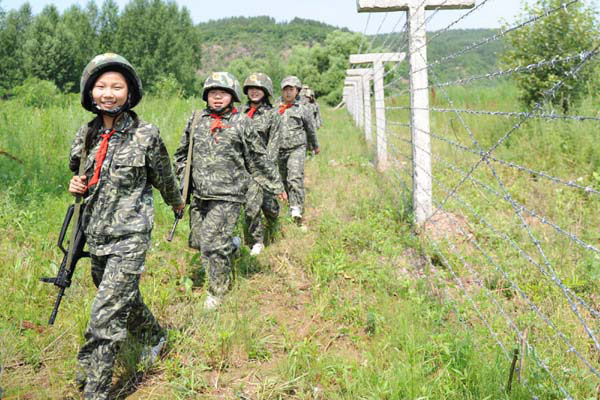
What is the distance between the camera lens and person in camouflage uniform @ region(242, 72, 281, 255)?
5.11 meters

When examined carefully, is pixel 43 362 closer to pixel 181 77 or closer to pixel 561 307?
pixel 561 307

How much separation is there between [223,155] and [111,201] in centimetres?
143

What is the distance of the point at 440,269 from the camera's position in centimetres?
407

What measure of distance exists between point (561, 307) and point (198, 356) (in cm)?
247

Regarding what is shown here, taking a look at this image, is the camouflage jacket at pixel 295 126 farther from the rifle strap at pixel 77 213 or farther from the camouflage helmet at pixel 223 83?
the rifle strap at pixel 77 213

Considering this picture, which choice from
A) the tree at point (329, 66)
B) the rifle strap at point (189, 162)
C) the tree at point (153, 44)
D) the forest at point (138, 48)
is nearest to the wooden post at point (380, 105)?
the rifle strap at point (189, 162)

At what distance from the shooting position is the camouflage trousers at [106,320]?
8.29 ft

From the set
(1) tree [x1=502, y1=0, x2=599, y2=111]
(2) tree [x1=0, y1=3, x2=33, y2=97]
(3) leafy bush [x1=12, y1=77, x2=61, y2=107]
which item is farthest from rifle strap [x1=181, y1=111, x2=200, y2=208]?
(2) tree [x1=0, y1=3, x2=33, y2=97]

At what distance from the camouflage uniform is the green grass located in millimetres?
425

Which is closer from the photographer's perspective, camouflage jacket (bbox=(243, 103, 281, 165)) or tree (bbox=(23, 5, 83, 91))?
camouflage jacket (bbox=(243, 103, 281, 165))

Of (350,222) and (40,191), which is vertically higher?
(40,191)

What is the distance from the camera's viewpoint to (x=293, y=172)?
630 cm

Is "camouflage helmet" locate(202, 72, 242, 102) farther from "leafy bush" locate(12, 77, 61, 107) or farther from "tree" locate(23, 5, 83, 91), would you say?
"tree" locate(23, 5, 83, 91)

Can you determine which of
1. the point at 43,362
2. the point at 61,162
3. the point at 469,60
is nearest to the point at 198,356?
the point at 43,362
